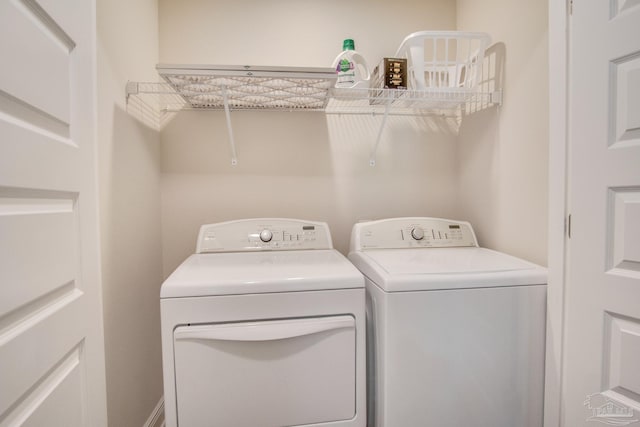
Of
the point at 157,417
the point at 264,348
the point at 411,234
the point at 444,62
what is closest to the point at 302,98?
the point at 444,62

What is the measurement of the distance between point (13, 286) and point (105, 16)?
3.47ft

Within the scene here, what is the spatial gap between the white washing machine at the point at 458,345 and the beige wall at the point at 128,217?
995 millimetres

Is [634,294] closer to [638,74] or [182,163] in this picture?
[638,74]

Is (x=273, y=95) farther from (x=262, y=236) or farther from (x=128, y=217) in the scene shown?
(x=128, y=217)

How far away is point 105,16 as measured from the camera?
3.75ft

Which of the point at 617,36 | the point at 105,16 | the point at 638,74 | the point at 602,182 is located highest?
the point at 105,16

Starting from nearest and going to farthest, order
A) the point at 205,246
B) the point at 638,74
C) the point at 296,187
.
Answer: the point at 638,74, the point at 205,246, the point at 296,187

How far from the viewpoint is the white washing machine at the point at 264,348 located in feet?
3.29

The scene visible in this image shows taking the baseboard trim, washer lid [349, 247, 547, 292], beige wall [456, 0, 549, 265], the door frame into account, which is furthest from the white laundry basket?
the baseboard trim

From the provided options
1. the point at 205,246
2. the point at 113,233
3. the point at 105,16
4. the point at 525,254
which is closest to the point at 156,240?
the point at 205,246

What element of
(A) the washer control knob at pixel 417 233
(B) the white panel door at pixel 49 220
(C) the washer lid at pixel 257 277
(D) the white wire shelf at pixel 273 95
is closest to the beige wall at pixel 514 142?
(D) the white wire shelf at pixel 273 95

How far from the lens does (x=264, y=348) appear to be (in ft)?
3.43

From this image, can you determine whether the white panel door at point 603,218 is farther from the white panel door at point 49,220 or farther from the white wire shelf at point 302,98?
the white panel door at point 49,220

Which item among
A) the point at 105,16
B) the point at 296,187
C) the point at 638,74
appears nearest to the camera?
the point at 638,74
